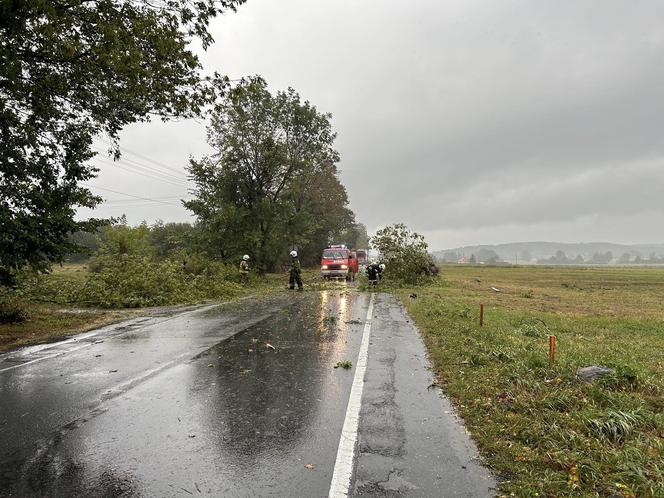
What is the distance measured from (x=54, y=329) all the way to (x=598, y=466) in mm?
12322

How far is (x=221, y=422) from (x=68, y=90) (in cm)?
875

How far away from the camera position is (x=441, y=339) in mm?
9234

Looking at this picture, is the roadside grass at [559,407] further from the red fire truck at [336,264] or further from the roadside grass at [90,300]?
the red fire truck at [336,264]

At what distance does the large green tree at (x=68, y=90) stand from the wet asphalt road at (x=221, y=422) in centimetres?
325

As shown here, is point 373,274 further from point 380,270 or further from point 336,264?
point 336,264

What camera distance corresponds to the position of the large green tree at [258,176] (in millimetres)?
29312

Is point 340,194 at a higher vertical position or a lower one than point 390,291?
higher

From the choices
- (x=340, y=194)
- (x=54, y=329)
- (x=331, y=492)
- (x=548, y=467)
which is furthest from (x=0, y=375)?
(x=340, y=194)

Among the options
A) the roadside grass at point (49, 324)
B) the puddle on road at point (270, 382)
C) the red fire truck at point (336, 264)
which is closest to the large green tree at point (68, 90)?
the roadside grass at point (49, 324)

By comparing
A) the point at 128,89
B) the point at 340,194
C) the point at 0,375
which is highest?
the point at 340,194

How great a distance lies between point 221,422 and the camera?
4734 millimetres

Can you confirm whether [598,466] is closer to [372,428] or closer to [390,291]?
[372,428]

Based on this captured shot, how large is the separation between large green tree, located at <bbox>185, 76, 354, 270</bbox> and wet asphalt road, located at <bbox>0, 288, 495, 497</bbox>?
67.3ft

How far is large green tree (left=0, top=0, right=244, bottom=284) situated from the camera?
303 inches
